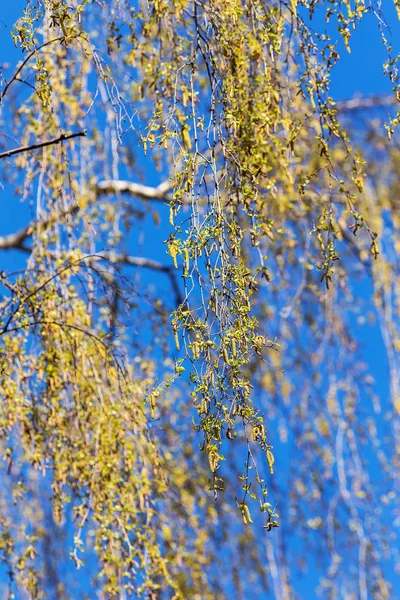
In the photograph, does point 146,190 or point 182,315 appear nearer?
point 182,315

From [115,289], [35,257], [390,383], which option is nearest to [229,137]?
[115,289]

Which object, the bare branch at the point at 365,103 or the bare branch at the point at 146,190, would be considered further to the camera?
the bare branch at the point at 365,103

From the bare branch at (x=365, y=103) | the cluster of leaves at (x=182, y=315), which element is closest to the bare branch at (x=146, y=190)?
the cluster of leaves at (x=182, y=315)

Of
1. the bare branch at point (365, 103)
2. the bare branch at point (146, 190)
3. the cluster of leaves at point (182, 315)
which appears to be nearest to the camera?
the cluster of leaves at point (182, 315)

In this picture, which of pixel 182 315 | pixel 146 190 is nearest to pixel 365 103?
pixel 146 190

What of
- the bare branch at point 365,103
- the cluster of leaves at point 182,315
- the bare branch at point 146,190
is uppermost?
the bare branch at point 365,103

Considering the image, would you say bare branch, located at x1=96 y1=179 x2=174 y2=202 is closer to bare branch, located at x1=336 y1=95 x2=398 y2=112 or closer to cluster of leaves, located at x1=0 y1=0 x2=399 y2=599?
cluster of leaves, located at x1=0 y1=0 x2=399 y2=599

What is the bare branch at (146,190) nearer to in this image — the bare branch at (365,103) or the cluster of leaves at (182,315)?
the cluster of leaves at (182,315)

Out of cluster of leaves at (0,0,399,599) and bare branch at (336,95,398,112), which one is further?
bare branch at (336,95,398,112)

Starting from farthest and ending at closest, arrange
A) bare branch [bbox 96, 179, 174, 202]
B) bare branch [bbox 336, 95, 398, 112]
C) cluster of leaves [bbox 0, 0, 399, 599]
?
bare branch [bbox 336, 95, 398, 112]
bare branch [bbox 96, 179, 174, 202]
cluster of leaves [bbox 0, 0, 399, 599]

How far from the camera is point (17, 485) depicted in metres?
2.68

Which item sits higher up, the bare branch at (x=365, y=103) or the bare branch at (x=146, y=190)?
the bare branch at (x=365, y=103)

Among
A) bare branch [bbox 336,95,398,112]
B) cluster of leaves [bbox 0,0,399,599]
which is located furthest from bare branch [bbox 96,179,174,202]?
bare branch [bbox 336,95,398,112]

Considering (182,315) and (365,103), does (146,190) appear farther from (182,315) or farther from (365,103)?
(182,315)
